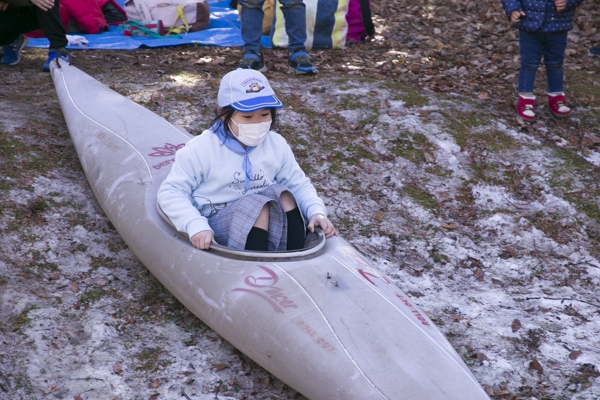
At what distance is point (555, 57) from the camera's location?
5.80 meters

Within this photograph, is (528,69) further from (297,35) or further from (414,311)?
(414,311)

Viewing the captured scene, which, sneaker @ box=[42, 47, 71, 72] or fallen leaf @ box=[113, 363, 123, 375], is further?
sneaker @ box=[42, 47, 71, 72]

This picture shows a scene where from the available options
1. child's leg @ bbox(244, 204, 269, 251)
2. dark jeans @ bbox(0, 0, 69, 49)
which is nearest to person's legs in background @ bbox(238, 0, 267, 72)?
dark jeans @ bbox(0, 0, 69, 49)

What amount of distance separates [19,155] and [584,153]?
4.79 meters

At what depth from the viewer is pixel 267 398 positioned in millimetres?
3117

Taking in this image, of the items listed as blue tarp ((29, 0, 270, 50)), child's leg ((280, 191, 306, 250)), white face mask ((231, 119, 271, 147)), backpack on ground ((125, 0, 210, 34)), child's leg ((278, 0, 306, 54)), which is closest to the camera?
white face mask ((231, 119, 271, 147))

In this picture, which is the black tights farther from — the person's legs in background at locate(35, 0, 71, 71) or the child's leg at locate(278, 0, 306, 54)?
the child's leg at locate(278, 0, 306, 54)

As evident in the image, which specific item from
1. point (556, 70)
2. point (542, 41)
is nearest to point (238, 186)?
point (542, 41)

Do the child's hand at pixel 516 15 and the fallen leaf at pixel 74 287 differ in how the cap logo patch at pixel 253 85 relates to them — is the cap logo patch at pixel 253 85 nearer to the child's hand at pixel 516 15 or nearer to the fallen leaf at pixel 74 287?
the fallen leaf at pixel 74 287

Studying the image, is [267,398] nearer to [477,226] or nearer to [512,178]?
[477,226]

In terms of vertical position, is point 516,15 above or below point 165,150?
above

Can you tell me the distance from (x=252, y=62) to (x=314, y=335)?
4205mm

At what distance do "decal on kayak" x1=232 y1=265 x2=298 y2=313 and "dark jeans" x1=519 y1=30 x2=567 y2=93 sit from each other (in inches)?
153

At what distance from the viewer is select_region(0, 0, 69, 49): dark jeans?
5.80 meters
